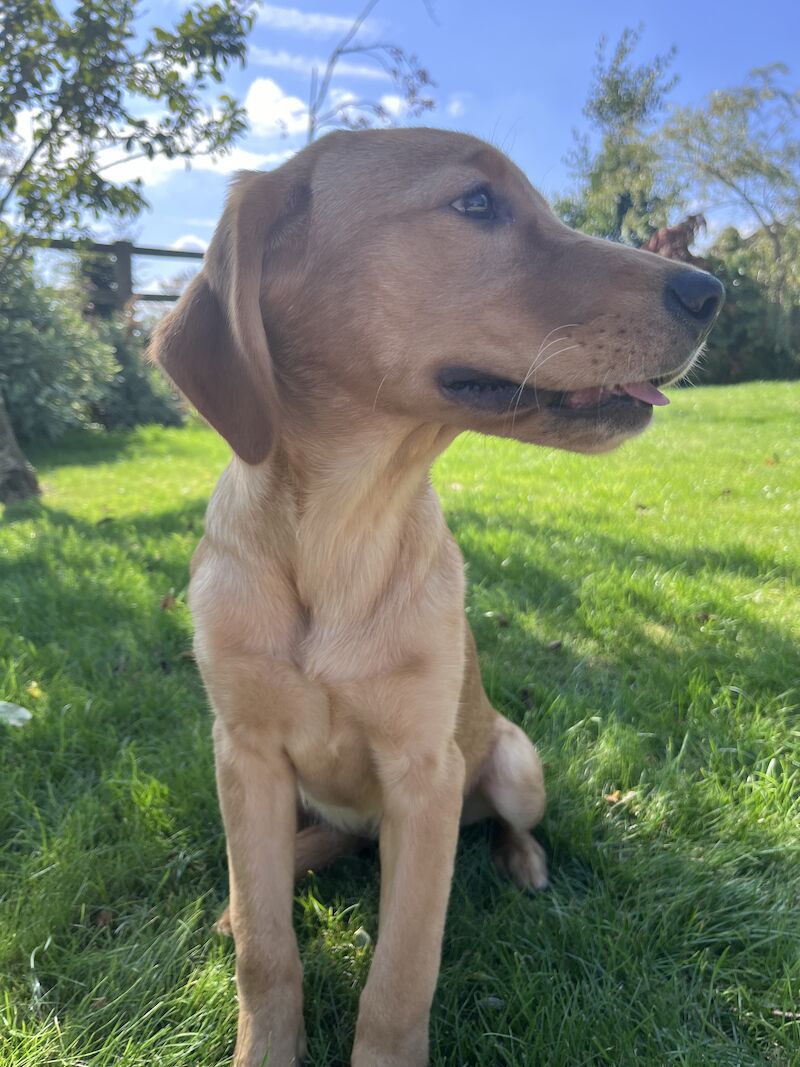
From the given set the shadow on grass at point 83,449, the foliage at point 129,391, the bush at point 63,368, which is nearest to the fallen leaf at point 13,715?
the shadow on grass at point 83,449

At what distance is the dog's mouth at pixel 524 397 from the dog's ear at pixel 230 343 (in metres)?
0.42

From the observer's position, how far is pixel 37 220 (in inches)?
272

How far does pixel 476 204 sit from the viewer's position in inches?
71.3

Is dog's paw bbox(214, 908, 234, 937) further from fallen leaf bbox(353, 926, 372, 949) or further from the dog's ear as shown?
the dog's ear

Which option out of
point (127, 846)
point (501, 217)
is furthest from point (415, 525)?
point (127, 846)

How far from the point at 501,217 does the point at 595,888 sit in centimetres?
179

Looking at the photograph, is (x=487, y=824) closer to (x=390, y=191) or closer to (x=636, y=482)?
(x=390, y=191)

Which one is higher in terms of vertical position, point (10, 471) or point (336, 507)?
point (336, 507)

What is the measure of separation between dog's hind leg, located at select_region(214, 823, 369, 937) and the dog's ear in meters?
1.22

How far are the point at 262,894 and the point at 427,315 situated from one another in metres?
1.39

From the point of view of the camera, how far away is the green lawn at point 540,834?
1660mm

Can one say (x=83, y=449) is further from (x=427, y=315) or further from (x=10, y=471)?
(x=427, y=315)

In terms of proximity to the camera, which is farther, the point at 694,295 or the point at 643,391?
the point at 643,391

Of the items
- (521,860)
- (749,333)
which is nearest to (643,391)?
(521,860)
